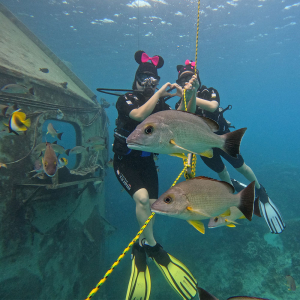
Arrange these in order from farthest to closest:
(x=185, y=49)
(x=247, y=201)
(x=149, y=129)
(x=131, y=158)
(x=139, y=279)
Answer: (x=185, y=49)
(x=131, y=158)
(x=139, y=279)
(x=247, y=201)
(x=149, y=129)

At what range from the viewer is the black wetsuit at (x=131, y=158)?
125 inches

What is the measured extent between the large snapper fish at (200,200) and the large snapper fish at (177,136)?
351 mm

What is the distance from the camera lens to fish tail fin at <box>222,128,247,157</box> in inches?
59.9

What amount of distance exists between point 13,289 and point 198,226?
5502 mm

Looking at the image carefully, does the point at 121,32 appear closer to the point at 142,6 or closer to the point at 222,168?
the point at 142,6

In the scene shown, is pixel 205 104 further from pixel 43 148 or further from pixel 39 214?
pixel 39 214

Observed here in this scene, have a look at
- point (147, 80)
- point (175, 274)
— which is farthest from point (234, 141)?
point (175, 274)

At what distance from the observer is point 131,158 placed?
12.3 ft

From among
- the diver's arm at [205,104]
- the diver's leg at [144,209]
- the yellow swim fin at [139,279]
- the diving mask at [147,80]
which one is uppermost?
the diving mask at [147,80]

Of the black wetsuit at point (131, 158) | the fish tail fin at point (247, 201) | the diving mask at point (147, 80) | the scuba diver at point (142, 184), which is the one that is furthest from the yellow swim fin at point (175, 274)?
the diving mask at point (147, 80)

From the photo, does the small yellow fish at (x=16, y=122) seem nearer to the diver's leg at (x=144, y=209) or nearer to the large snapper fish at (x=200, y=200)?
the diver's leg at (x=144, y=209)

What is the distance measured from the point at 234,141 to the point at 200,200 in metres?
0.63

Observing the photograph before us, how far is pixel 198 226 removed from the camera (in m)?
1.81

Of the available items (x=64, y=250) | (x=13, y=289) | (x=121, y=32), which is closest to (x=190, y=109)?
(x=13, y=289)
